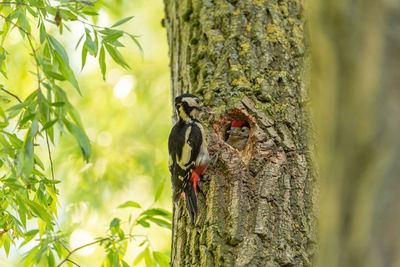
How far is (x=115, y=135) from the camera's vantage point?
19.5 feet

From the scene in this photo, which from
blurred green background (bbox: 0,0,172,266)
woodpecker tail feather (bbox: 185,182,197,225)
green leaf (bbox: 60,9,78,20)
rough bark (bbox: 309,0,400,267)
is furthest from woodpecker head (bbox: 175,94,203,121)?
blurred green background (bbox: 0,0,172,266)

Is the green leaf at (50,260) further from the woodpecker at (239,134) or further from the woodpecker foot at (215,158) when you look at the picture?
the woodpecker at (239,134)

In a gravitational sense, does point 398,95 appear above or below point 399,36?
below

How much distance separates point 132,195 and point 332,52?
5.39 metres

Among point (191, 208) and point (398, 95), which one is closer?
point (398, 95)

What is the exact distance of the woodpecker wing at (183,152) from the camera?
2.94 m

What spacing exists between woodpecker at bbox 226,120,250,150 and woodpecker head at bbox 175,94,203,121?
0.24 meters

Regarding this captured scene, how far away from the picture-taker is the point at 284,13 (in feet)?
9.89

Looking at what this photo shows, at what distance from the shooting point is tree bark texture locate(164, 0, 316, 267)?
7.19 ft

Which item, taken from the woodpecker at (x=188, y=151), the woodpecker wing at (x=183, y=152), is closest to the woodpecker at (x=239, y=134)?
the woodpecker at (x=188, y=151)

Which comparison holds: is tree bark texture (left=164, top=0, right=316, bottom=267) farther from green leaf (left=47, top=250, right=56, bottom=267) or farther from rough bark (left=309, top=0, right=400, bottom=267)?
rough bark (left=309, top=0, right=400, bottom=267)

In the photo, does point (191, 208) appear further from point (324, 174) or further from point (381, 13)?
point (381, 13)

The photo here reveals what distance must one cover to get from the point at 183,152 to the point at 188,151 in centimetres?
9

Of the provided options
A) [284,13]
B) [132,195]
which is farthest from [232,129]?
[132,195]
